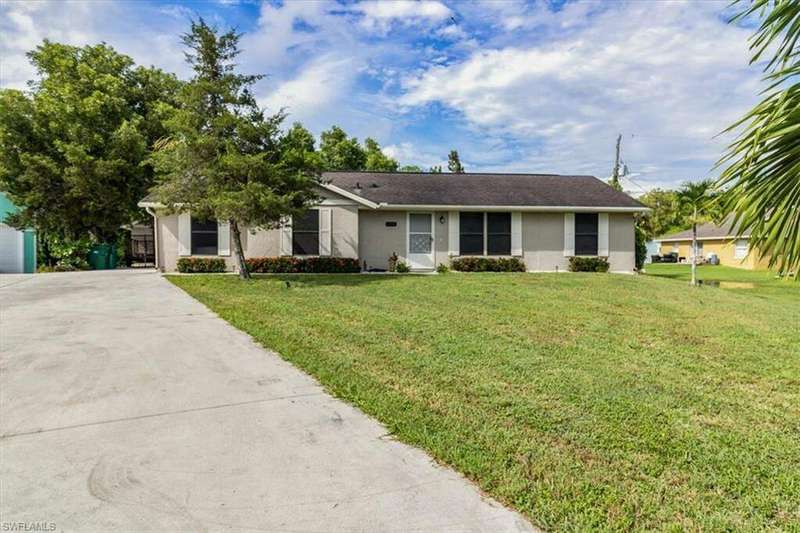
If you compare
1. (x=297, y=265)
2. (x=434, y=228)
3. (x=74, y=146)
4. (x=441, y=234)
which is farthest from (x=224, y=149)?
(x=74, y=146)

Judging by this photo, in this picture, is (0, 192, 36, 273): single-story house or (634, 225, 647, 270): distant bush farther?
(634, 225, 647, 270): distant bush

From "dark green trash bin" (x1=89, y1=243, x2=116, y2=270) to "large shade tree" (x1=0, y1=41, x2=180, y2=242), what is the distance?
5.40ft

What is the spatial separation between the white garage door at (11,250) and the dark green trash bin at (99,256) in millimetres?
2375

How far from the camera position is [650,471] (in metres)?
2.83

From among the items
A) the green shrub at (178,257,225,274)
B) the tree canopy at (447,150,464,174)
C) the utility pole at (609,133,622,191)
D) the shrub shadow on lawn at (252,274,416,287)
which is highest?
the tree canopy at (447,150,464,174)

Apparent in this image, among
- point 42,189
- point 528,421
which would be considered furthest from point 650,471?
point 42,189

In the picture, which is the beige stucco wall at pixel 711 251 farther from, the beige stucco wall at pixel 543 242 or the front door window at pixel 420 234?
the front door window at pixel 420 234

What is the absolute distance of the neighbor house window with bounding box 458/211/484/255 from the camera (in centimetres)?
1816

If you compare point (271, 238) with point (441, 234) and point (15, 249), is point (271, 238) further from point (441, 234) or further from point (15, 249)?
point (15, 249)

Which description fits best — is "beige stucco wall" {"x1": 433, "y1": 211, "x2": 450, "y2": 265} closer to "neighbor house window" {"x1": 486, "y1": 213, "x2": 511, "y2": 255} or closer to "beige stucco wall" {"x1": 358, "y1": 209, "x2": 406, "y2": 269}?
"beige stucco wall" {"x1": 358, "y1": 209, "x2": 406, "y2": 269}

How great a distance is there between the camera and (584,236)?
738 inches

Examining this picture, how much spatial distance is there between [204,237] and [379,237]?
6.07 meters

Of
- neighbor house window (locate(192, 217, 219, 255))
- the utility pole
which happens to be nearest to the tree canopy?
the utility pole

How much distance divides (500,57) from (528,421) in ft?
47.3
